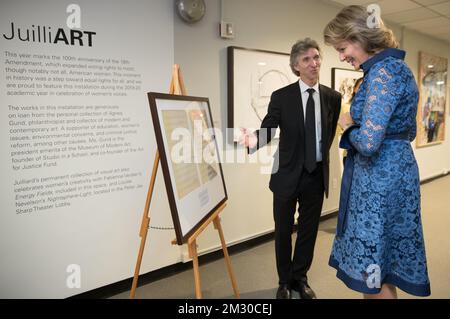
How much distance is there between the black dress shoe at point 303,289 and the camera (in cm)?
217

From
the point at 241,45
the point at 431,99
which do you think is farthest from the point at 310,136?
the point at 431,99

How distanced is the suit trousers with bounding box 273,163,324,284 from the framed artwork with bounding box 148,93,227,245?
0.47 metres

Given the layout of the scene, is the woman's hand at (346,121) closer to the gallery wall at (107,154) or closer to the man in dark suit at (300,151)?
the man in dark suit at (300,151)

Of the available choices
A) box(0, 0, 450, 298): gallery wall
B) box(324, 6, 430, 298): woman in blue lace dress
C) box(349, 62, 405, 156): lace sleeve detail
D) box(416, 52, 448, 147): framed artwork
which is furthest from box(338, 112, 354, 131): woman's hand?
box(416, 52, 448, 147): framed artwork

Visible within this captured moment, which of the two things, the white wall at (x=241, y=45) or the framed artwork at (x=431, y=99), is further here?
the framed artwork at (x=431, y=99)

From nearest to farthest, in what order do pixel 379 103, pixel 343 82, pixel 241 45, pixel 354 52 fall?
pixel 379 103, pixel 354 52, pixel 241 45, pixel 343 82

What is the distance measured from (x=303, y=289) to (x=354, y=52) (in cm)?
153

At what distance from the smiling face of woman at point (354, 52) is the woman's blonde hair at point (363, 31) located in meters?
0.01

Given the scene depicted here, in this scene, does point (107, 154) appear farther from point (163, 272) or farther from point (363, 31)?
point (363, 31)

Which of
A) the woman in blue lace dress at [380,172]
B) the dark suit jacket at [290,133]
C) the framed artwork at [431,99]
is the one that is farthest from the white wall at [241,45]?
the framed artwork at [431,99]

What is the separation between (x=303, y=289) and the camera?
2.19m
